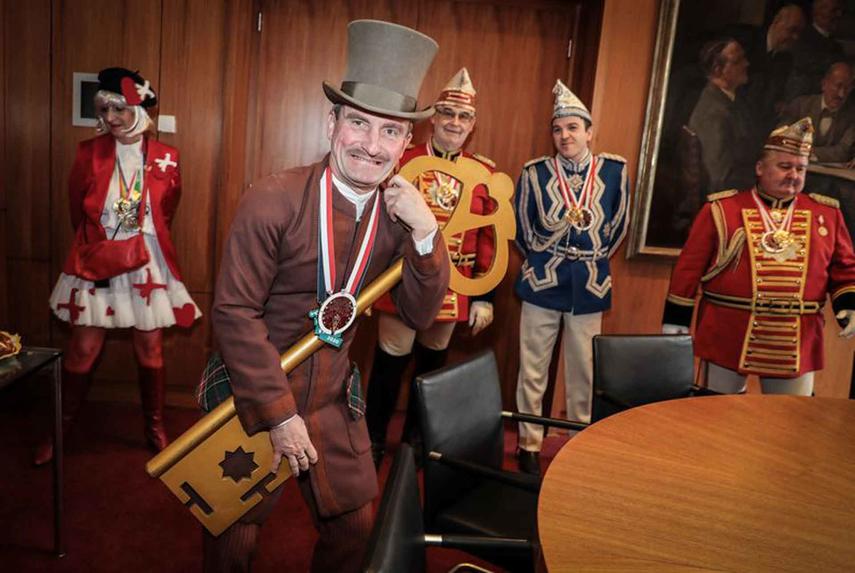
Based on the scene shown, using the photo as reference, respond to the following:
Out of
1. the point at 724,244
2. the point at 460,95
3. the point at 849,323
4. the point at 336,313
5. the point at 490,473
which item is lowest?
the point at 490,473

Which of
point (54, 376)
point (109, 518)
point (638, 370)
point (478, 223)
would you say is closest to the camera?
point (478, 223)

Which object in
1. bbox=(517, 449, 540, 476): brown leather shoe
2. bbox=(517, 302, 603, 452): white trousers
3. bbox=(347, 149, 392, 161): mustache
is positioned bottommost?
bbox=(517, 449, 540, 476): brown leather shoe

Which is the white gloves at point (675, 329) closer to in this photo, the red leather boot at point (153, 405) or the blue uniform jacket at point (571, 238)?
the blue uniform jacket at point (571, 238)

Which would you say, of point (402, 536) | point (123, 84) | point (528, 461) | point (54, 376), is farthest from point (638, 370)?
point (123, 84)

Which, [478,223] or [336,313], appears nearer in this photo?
[336,313]

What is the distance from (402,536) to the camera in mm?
999

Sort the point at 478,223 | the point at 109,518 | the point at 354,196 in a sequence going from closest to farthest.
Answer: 1. the point at 354,196
2. the point at 478,223
3. the point at 109,518

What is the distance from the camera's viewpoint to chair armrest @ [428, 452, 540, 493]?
157 centimetres

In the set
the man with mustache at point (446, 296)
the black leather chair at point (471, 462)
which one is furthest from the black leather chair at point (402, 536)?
the man with mustache at point (446, 296)

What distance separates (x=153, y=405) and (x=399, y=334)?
1106 mm

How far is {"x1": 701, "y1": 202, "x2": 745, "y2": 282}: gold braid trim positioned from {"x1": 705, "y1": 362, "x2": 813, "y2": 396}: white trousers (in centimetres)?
44

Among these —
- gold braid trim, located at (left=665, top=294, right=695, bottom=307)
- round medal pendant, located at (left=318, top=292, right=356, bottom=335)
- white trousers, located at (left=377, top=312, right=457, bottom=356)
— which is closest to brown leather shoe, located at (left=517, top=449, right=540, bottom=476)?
white trousers, located at (left=377, top=312, right=457, bottom=356)

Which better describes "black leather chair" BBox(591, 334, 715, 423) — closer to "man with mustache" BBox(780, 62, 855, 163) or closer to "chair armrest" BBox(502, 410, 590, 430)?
"chair armrest" BBox(502, 410, 590, 430)

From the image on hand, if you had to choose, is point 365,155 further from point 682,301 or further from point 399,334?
point 682,301
